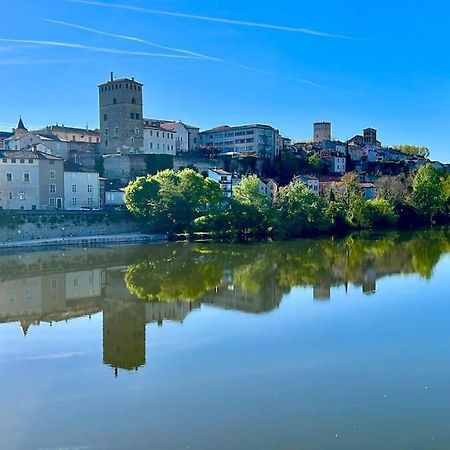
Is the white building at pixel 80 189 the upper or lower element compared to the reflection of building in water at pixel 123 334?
upper

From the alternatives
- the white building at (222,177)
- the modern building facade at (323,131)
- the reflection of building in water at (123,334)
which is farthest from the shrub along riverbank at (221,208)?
the modern building facade at (323,131)

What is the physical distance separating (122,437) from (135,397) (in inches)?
62.3

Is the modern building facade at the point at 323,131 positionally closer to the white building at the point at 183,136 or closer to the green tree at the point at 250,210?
the white building at the point at 183,136

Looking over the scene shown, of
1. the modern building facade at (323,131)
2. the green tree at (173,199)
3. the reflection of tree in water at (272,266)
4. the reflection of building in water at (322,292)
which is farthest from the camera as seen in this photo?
the modern building facade at (323,131)

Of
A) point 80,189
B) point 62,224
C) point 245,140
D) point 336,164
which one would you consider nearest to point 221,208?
point 80,189

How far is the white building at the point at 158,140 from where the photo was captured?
2105 inches

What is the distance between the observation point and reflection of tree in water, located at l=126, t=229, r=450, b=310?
20.8 m

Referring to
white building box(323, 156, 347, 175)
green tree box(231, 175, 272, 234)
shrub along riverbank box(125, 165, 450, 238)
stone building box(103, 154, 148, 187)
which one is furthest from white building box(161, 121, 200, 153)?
green tree box(231, 175, 272, 234)

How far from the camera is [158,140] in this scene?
179 feet

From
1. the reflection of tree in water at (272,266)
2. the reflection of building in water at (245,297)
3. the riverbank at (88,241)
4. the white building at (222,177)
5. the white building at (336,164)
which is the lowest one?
the reflection of building in water at (245,297)

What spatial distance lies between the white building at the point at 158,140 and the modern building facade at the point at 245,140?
581 cm

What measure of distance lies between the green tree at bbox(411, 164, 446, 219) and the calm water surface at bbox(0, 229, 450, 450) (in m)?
28.6

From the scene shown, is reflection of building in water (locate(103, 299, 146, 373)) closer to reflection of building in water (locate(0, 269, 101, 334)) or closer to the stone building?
reflection of building in water (locate(0, 269, 101, 334))

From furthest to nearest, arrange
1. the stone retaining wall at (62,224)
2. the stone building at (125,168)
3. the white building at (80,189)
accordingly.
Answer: the stone building at (125,168) < the white building at (80,189) < the stone retaining wall at (62,224)
